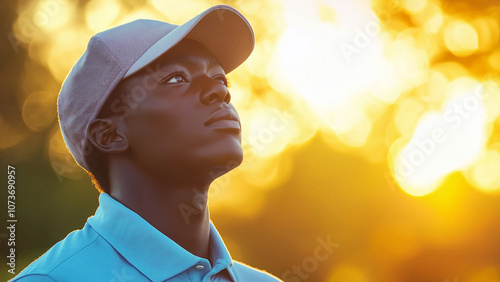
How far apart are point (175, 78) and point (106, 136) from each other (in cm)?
39

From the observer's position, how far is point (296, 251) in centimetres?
1268

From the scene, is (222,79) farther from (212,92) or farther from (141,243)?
(141,243)

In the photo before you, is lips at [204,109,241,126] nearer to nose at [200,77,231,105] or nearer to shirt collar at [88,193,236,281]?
nose at [200,77,231,105]

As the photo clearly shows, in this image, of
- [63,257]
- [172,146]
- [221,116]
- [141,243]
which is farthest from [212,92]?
[63,257]

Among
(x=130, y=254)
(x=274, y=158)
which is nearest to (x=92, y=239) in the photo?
(x=130, y=254)

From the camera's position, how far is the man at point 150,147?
2.48 metres

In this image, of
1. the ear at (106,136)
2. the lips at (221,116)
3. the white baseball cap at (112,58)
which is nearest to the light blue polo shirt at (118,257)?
the ear at (106,136)

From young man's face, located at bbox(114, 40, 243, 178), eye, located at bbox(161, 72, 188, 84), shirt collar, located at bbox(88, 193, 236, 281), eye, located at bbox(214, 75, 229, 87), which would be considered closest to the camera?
shirt collar, located at bbox(88, 193, 236, 281)

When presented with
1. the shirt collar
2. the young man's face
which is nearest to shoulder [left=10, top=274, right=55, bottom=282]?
the shirt collar

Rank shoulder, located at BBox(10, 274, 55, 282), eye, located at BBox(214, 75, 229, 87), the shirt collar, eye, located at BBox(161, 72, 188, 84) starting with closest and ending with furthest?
1. shoulder, located at BBox(10, 274, 55, 282)
2. the shirt collar
3. eye, located at BBox(161, 72, 188, 84)
4. eye, located at BBox(214, 75, 229, 87)

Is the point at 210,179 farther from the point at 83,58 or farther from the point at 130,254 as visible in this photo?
the point at 83,58

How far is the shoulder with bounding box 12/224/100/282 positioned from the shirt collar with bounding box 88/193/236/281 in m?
0.06

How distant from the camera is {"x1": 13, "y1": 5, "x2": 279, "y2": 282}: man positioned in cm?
248

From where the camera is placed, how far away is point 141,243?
248 centimetres
